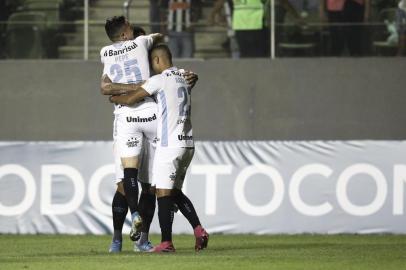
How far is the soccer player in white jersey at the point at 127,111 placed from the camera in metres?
12.1

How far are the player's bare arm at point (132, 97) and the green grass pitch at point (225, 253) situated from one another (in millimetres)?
1470

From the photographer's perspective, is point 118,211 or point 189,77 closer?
point 189,77

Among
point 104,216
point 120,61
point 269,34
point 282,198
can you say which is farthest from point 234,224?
point 120,61

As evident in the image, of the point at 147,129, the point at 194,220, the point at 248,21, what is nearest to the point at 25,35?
the point at 248,21

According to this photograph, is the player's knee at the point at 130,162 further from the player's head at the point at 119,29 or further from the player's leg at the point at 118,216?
the player's head at the point at 119,29

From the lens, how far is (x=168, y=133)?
11555mm

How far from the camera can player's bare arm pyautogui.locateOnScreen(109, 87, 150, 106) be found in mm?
11672

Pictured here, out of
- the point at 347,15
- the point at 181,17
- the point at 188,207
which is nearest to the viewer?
the point at 188,207

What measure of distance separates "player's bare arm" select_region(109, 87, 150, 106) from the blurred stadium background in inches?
61.0

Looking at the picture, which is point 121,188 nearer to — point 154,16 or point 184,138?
point 184,138

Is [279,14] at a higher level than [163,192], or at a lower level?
higher

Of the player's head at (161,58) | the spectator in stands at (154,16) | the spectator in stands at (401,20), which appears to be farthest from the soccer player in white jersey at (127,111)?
the spectator in stands at (401,20)

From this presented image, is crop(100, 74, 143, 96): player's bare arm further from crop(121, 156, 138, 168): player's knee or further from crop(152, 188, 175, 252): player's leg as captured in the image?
crop(152, 188, 175, 252): player's leg

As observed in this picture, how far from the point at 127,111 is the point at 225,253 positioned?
1714mm
